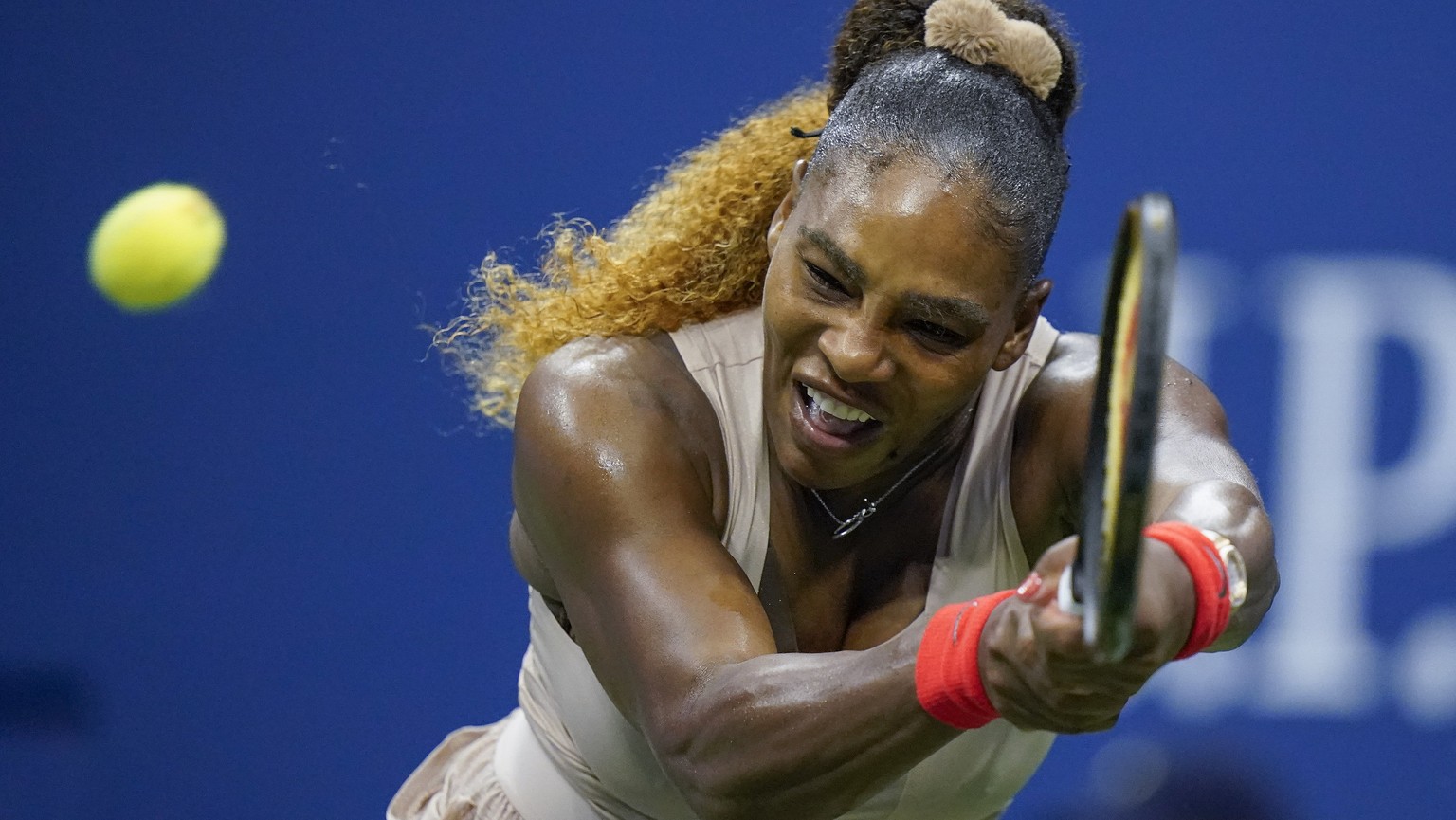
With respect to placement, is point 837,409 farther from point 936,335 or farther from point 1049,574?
point 1049,574

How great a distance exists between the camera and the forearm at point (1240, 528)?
902 mm

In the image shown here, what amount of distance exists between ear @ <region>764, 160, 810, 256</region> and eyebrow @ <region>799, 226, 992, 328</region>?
11 cm

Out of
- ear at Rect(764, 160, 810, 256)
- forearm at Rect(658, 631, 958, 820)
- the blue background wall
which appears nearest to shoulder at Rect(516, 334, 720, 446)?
ear at Rect(764, 160, 810, 256)

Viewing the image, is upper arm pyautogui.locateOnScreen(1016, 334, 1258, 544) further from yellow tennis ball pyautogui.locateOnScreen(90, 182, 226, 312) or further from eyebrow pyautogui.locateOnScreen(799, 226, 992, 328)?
yellow tennis ball pyautogui.locateOnScreen(90, 182, 226, 312)

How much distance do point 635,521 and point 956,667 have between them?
30 centimetres

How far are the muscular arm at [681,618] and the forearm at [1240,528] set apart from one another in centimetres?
19

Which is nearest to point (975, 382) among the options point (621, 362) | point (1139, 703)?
point (621, 362)

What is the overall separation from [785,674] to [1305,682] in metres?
1.15

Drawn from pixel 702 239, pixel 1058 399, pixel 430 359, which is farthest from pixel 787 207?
pixel 430 359

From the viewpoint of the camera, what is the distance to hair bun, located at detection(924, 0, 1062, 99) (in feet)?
3.53

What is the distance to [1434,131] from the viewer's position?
74.2 inches

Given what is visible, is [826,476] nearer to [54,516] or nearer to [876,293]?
[876,293]

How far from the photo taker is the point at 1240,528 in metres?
0.92

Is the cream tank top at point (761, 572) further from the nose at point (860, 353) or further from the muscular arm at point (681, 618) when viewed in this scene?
the nose at point (860, 353)
